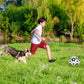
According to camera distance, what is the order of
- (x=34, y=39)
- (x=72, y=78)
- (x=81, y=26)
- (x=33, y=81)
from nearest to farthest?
(x=33, y=81) < (x=72, y=78) < (x=34, y=39) < (x=81, y=26)

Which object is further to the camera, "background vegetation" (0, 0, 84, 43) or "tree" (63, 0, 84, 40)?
"background vegetation" (0, 0, 84, 43)

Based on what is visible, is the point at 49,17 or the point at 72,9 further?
the point at 49,17

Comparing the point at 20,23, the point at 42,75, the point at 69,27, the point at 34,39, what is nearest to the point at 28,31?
the point at 20,23

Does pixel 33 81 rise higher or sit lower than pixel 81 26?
lower

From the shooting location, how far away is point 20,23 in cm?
3434

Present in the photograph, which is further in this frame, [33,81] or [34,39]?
[34,39]

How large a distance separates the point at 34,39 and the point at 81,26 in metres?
26.6

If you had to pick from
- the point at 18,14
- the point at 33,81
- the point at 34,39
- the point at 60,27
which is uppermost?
the point at 18,14

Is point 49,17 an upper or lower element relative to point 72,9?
lower

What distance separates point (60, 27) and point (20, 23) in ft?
25.5

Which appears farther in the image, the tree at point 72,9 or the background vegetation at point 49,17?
the background vegetation at point 49,17

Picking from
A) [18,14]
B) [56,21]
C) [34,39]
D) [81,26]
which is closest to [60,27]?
[56,21]

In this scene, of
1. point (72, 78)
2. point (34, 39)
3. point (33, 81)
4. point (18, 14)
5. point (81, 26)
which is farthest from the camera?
point (18, 14)

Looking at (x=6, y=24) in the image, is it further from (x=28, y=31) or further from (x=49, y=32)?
(x=49, y=32)
